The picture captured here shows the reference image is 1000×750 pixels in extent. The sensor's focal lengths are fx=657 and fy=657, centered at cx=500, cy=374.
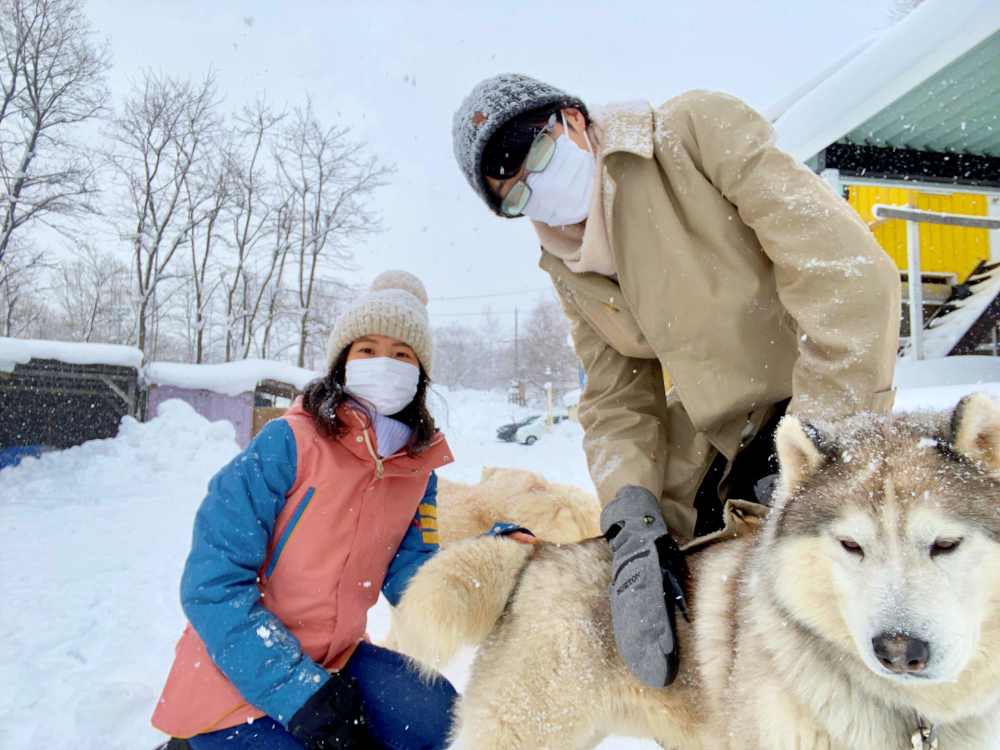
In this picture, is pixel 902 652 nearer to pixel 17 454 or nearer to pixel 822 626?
pixel 822 626

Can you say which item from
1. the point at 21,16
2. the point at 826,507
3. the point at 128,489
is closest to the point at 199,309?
the point at 21,16

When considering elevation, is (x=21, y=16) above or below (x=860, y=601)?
above

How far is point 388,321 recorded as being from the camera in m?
2.65

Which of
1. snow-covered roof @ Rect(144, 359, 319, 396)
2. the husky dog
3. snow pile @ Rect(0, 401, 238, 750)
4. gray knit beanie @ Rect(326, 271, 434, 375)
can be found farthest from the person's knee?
snow-covered roof @ Rect(144, 359, 319, 396)

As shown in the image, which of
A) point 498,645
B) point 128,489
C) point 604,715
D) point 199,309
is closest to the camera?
point 604,715

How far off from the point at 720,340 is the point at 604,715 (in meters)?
1.17

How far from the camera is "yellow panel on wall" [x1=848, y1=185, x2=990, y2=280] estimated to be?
11422 mm

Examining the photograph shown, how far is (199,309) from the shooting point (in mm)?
25594

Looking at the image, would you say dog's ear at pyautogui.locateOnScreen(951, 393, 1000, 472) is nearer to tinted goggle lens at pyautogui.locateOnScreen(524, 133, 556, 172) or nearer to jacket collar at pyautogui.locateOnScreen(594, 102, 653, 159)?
jacket collar at pyautogui.locateOnScreen(594, 102, 653, 159)

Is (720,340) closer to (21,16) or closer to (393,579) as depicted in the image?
(393,579)

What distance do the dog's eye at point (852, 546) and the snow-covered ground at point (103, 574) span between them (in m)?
0.99

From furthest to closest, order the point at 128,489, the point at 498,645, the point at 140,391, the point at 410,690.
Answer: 1. the point at 140,391
2. the point at 128,489
3. the point at 410,690
4. the point at 498,645

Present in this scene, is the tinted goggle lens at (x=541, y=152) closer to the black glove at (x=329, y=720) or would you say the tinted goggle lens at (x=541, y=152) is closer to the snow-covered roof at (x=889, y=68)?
the black glove at (x=329, y=720)

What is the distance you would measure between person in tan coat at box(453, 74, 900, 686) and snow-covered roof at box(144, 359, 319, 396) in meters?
12.9
